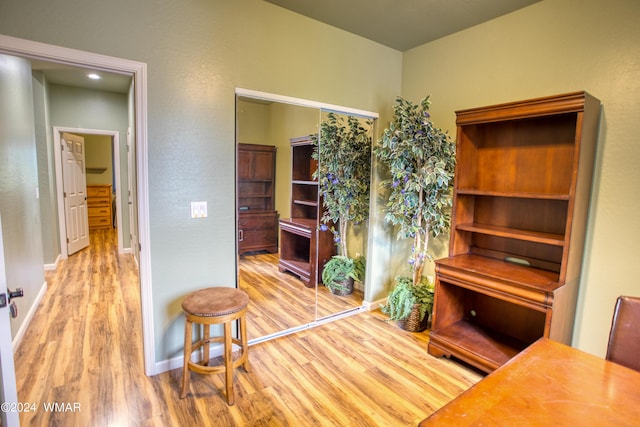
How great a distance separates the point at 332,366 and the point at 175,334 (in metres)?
1.19

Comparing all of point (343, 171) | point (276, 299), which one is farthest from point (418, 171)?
point (276, 299)

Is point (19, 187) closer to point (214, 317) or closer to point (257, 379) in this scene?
point (214, 317)

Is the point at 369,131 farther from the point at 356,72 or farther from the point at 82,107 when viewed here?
the point at 82,107

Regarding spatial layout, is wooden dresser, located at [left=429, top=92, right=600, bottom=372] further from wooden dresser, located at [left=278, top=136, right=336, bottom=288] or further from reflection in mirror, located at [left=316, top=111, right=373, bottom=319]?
wooden dresser, located at [left=278, top=136, right=336, bottom=288]

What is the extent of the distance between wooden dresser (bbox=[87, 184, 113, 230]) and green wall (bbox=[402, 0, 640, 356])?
8.51 m

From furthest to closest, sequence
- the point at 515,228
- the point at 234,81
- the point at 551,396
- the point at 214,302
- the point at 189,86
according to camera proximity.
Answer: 1. the point at 515,228
2. the point at 234,81
3. the point at 189,86
4. the point at 214,302
5. the point at 551,396

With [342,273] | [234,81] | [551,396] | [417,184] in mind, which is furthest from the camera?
[342,273]

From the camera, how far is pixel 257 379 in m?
2.29

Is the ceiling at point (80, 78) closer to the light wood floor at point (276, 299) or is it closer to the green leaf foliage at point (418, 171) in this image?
the light wood floor at point (276, 299)

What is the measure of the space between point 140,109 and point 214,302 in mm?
1343

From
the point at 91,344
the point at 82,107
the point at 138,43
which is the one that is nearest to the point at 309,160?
the point at 138,43

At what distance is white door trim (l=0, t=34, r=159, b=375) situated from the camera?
1760 mm

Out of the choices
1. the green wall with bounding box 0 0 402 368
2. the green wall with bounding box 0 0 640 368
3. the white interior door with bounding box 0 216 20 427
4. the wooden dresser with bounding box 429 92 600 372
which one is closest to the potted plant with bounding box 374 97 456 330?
the wooden dresser with bounding box 429 92 600 372

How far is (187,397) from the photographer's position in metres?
2.09
